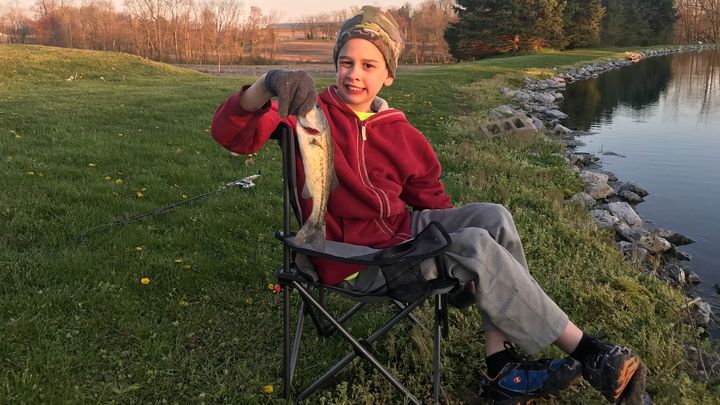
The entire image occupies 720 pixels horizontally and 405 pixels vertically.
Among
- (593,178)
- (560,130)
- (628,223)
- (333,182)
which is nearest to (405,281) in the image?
(333,182)

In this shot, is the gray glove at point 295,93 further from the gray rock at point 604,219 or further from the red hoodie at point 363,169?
the gray rock at point 604,219

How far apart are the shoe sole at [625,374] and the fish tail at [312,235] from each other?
4.51 ft

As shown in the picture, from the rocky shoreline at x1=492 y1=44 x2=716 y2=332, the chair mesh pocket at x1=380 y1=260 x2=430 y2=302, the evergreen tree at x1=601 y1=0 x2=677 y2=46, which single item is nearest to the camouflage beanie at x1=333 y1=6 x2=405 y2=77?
the chair mesh pocket at x1=380 y1=260 x2=430 y2=302

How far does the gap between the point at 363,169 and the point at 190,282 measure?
1679 millimetres

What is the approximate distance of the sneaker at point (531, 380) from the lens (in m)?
2.32

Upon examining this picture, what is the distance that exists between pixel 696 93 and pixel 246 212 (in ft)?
68.4

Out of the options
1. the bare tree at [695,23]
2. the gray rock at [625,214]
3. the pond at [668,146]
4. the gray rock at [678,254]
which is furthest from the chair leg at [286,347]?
the bare tree at [695,23]

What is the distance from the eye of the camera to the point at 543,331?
227 cm

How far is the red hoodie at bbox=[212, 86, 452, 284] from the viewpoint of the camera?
235 centimetres

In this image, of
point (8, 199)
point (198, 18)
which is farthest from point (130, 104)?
point (198, 18)

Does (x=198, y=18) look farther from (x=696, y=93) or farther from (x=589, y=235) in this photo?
(x=589, y=235)

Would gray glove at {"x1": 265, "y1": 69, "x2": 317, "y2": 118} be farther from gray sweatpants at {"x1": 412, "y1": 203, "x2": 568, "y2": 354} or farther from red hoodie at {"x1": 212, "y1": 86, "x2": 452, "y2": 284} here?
gray sweatpants at {"x1": 412, "y1": 203, "x2": 568, "y2": 354}

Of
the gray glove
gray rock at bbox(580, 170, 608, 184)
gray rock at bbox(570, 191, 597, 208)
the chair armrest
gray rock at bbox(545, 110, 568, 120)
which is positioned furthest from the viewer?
gray rock at bbox(545, 110, 568, 120)

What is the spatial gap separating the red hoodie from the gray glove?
1.06ft
